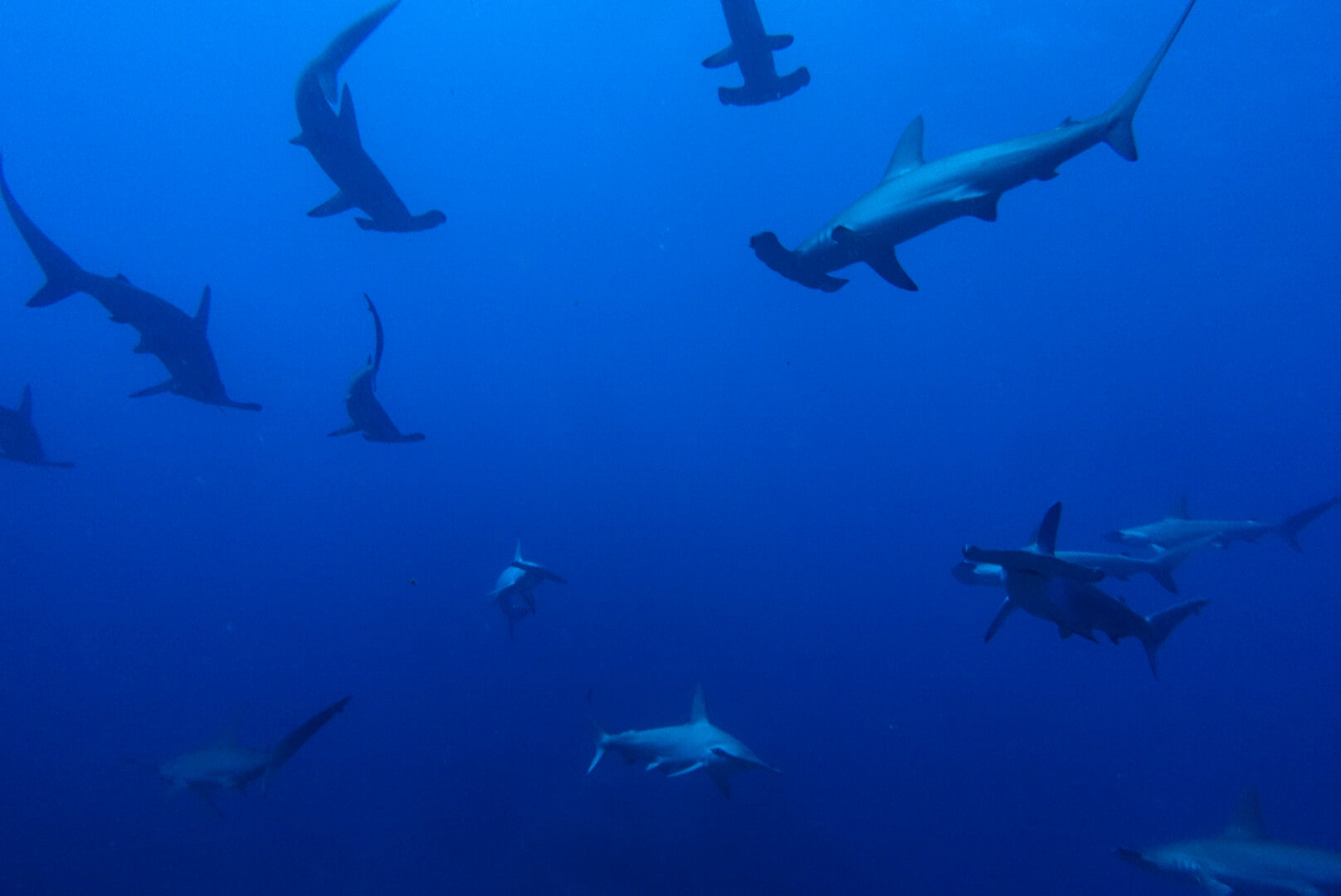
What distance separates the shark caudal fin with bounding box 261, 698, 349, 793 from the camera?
19.5 feet

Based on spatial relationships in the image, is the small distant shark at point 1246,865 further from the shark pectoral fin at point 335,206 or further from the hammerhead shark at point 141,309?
the shark pectoral fin at point 335,206

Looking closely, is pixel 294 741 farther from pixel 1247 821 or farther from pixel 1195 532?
pixel 1195 532

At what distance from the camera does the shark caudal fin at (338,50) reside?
6391 mm

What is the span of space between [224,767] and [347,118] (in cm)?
642

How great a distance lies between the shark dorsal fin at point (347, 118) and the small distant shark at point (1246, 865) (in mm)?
9364

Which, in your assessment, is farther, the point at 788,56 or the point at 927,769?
the point at 788,56

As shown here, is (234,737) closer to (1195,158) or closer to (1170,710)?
(1170,710)

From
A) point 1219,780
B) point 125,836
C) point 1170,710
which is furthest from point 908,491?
point 125,836

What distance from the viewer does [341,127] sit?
21.4 feet

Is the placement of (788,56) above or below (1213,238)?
above

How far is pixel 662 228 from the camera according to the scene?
4519cm

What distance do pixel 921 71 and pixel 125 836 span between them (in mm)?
34837

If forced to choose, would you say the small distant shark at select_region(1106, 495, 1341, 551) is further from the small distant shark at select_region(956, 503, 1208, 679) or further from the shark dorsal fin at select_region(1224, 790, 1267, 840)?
the small distant shark at select_region(956, 503, 1208, 679)

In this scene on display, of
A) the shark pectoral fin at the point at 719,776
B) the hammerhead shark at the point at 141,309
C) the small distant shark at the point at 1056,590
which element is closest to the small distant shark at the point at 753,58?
the small distant shark at the point at 1056,590
